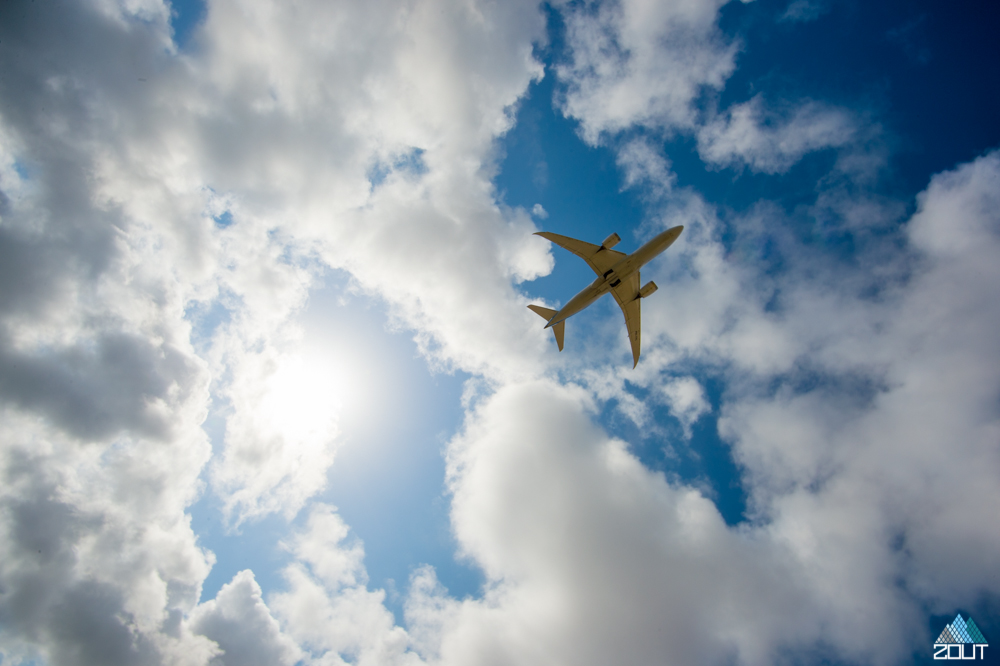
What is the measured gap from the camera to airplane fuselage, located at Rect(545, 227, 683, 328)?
4281cm

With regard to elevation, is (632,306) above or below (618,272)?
above

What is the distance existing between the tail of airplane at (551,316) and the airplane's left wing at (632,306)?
9.93 m

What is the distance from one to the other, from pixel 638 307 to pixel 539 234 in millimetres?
21369

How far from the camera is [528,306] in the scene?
5681 centimetres

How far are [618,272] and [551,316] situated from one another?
1256 centimetres

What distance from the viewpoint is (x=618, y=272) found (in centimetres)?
4497

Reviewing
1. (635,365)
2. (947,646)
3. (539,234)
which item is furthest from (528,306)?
(947,646)

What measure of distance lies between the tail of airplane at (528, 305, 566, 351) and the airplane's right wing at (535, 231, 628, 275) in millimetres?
10330

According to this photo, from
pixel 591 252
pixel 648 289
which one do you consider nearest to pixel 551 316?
pixel 591 252

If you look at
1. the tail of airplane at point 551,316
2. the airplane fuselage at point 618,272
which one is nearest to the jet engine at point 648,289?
the airplane fuselage at point 618,272

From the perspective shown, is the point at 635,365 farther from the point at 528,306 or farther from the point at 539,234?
the point at 539,234

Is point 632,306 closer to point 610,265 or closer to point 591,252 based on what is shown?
point 610,265

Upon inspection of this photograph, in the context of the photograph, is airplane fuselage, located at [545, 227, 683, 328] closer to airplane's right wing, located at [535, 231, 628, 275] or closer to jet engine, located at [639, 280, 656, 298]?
airplane's right wing, located at [535, 231, 628, 275]

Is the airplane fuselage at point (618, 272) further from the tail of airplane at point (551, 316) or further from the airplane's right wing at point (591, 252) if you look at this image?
the tail of airplane at point (551, 316)
